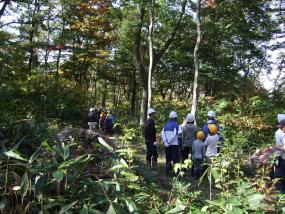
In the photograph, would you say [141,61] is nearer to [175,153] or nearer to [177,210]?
[175,153]

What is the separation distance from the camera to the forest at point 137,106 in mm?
2255

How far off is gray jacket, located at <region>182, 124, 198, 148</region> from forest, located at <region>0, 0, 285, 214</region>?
38.4 inches

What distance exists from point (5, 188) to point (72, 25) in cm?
2787

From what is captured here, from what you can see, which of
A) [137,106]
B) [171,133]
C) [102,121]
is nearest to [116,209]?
[171,133]

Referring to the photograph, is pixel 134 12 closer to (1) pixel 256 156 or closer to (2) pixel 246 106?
(2) pixel 246 106

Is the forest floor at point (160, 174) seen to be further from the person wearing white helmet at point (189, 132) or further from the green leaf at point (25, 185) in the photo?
the green leaf at point (25, 185)

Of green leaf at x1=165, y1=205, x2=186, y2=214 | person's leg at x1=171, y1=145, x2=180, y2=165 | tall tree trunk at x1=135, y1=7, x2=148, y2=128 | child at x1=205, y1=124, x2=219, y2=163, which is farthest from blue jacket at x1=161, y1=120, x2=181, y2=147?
tall tree trunk at x1=135, y1=7, x2=148, y2=128

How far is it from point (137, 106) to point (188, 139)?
105 feet

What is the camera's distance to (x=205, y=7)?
69.9ft

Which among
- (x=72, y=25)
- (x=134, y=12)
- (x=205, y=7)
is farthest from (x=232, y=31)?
(x=72, y=25)

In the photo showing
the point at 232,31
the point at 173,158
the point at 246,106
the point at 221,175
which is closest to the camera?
the point at 221,175

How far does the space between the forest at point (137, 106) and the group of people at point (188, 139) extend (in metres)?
0.58

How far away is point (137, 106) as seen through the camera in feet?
137

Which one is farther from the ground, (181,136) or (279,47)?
(279,47)
